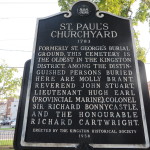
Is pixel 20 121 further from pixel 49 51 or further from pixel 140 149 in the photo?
pixel 140 149

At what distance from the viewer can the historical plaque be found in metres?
2.63

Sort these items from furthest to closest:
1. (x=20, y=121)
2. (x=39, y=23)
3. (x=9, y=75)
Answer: (x=9, y=75)
(x=39, y=23)
(x=20, y=121)

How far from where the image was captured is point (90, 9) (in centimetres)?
370

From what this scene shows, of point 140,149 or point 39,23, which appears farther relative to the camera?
point 39,23

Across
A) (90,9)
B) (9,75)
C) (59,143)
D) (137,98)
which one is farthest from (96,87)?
(9,75)

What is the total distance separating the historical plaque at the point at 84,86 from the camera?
8.63ft

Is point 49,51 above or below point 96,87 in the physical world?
above

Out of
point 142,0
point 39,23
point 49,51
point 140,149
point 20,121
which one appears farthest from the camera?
point 142,0

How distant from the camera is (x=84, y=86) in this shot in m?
2.99

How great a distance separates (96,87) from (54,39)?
1.32m

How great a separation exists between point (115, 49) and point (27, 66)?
171 centimetres

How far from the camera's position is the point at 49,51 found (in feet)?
11.0

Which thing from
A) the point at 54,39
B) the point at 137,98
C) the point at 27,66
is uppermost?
the point at 54,39

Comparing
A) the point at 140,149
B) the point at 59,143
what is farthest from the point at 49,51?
the point at 140,149
